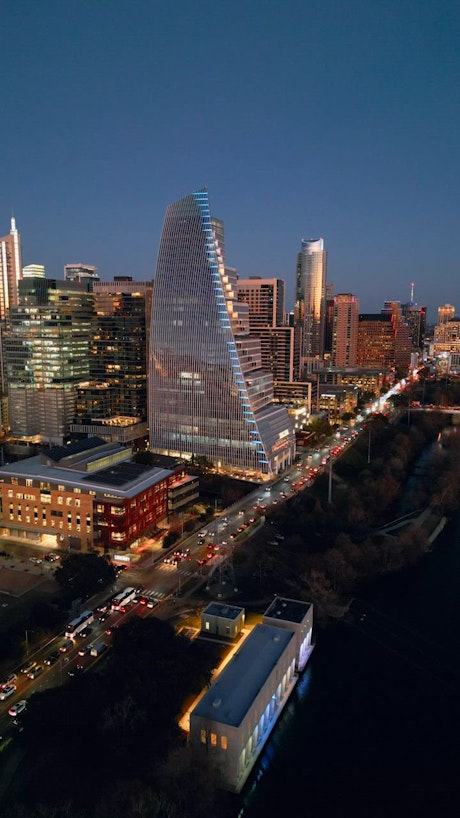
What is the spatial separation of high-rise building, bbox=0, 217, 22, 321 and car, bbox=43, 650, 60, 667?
515 feet

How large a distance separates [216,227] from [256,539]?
4620cm

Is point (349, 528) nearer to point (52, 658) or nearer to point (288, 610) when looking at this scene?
point (288, 610)

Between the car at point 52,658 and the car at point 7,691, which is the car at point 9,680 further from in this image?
Answer: the car at point 52,658

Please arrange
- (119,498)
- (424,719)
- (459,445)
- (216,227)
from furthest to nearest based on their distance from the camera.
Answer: (459,445) < (216,227) < (119,498) < (424,719)

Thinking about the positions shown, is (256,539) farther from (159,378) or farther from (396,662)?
(159,378)

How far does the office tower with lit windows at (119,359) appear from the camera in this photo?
10762 centimetres

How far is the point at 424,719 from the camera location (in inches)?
1542

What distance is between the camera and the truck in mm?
41938

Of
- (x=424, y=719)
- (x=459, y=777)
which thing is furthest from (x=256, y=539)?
(x=459, y=777)

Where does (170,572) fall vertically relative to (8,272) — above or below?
below

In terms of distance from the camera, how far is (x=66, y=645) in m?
43.2

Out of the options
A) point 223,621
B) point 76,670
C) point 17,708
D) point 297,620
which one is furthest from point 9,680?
point 297,620

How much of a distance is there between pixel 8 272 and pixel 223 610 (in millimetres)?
163392

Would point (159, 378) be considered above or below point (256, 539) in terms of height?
above
